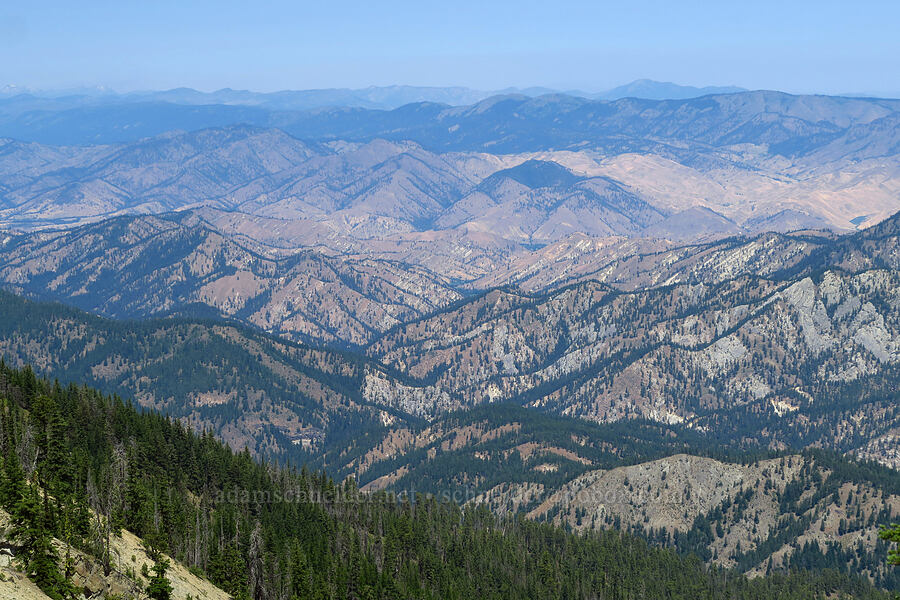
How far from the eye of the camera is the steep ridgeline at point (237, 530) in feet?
313

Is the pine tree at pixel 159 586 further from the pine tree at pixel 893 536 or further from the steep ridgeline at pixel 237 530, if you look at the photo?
the pine tree at pixel 893 536

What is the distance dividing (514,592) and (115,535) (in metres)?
88.9

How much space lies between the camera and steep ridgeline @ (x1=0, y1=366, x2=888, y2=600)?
95312 millimetres

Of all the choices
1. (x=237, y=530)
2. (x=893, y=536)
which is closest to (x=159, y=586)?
(x=237, y=530)

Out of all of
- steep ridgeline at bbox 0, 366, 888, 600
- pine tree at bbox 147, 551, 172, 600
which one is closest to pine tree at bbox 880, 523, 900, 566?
pine tree at bbox 147, 551, 172, 600

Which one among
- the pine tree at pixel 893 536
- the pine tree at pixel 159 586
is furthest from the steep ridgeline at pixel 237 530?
the pine tree at pixel 893 536

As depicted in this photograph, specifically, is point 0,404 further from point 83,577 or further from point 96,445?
point 83,577

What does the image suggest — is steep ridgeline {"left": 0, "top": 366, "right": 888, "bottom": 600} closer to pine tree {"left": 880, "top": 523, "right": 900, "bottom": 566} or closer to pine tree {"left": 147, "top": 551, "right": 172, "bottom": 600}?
pine tree {"left": 147, "top": 551, "right": 172, "bottom": 600}

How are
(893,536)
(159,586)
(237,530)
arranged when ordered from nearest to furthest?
1. (893,536)
2. (159,586)
3. (237,530)

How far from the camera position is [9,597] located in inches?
2835

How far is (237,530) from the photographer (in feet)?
423

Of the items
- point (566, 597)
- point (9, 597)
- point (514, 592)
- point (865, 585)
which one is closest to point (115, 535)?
point (9, 597)

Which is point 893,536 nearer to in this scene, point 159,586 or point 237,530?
point 159,586

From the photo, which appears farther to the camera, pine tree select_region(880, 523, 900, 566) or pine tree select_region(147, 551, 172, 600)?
pine tree select_region(147, 551, 172, 600)
